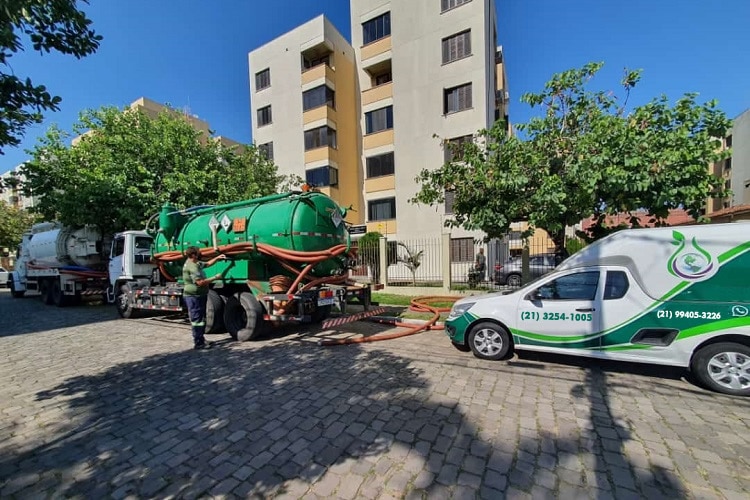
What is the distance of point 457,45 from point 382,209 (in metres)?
10.6

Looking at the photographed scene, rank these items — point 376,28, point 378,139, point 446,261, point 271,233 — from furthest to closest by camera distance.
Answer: point 376,28 < point 378,139 < point 446,261 < point 271,233

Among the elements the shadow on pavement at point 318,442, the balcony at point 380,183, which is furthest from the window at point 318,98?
the shadow on pavement at point 318,442

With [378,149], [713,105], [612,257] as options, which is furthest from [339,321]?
[378,149]

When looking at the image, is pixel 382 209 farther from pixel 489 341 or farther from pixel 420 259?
pixel 489 341

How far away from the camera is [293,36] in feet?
76.8

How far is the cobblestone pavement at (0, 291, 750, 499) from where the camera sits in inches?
103

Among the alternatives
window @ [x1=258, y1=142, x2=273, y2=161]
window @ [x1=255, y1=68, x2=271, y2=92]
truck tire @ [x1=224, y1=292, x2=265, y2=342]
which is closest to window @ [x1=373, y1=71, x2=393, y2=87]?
window @ [x1=255, y1=68, x2=271, y2=92]

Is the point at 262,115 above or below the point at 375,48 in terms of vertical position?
below

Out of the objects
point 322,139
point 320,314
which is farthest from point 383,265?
point 322,139

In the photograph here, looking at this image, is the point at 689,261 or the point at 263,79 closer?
the point at 689,261

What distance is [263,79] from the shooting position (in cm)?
2528

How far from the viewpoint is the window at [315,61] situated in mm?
23391

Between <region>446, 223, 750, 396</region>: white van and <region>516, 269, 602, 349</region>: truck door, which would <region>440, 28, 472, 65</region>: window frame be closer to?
<region>446, 223, 750, 396</region>: white van

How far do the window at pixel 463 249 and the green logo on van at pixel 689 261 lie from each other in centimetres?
1442
